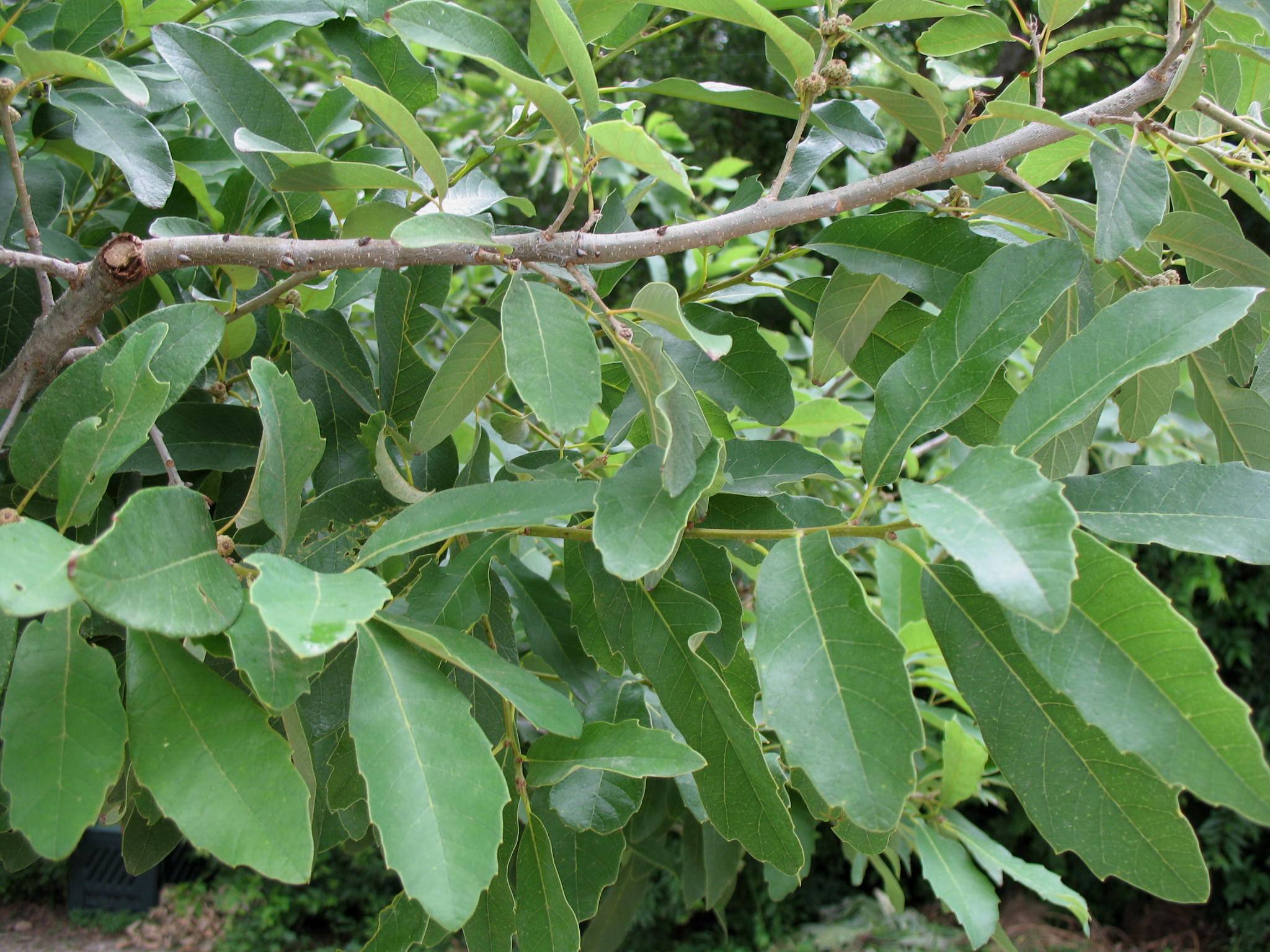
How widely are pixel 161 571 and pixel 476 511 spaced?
0.57 ft

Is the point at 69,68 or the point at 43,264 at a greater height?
the point at 69,68

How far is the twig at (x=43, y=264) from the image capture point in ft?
2.33

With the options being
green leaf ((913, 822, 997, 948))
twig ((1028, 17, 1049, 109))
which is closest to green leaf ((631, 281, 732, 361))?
twig ((1028, 17, 1049, 109))

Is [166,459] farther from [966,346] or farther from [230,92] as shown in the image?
[966,346]

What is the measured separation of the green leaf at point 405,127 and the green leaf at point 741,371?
0.24 metres

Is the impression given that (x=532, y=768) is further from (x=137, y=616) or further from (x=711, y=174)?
(x=711, y=174)

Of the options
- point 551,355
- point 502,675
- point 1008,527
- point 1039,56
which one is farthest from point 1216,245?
point 502,675

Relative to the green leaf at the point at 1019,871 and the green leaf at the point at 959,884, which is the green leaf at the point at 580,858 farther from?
the green leaf at the point at 1019,871

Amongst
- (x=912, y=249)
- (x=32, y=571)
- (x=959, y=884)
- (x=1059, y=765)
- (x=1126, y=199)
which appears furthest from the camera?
(x=959, y=884)

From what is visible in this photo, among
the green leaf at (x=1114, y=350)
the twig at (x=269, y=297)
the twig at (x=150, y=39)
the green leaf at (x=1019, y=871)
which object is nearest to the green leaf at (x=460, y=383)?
the twig at (x=269, y=297)

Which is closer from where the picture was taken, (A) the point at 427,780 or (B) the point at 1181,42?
(A) the point at 427,780

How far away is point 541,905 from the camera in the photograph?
2.26 ft

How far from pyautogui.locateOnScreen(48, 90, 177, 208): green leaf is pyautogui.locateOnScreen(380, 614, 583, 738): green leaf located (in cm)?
48

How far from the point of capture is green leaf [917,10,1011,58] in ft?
2.66
